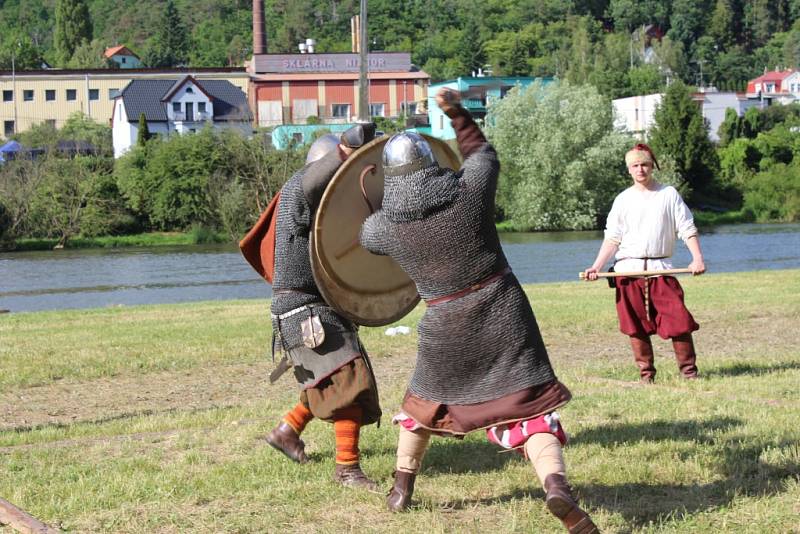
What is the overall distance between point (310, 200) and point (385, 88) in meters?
91.4

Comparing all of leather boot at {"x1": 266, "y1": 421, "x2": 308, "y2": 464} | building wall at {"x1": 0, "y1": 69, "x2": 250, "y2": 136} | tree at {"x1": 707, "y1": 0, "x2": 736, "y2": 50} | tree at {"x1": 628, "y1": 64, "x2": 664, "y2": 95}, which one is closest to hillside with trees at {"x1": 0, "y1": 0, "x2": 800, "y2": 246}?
tree at {"x1": 628, "y1": 64, "x2": 664, "y2": 95}

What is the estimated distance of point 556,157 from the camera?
49812 millimetres

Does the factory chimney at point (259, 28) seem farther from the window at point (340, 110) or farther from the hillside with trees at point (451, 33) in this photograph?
the hillside with trees at point (451, 33)

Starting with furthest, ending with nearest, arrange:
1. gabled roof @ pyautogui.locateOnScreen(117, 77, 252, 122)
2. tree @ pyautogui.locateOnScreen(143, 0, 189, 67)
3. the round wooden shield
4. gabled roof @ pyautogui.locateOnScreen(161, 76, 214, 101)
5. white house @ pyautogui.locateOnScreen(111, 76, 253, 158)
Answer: tree @ pyautogui.locateOnScreen(143, 0, 189, 67) < gabled roof @ pyautogui.locateOnScreen(161, 76, 214, 101) < gabled roof @ pyautogui.locateOnScreen(117, 77, 252, 122) < white house @ pyautogui.locateOnScreen(111, 76, 253, 158) < the round wooden shield

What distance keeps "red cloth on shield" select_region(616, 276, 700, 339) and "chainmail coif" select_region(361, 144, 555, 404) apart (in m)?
4.06

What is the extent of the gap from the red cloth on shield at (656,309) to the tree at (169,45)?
150170mm

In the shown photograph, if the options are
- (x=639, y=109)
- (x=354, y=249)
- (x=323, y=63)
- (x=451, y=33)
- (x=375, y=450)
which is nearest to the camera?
(x=354, y=249)

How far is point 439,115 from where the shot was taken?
250 feet

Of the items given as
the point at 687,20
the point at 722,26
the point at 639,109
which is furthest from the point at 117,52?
the point at 722,26

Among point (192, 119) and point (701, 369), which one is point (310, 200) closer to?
point (701, 369)

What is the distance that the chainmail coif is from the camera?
5.11 meters

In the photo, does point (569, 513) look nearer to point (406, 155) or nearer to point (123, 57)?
point (406, 155)

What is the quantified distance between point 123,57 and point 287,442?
14881 centimetres

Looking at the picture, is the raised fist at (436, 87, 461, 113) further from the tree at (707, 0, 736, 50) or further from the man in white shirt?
the tree at (707, 0, 736, 50)
